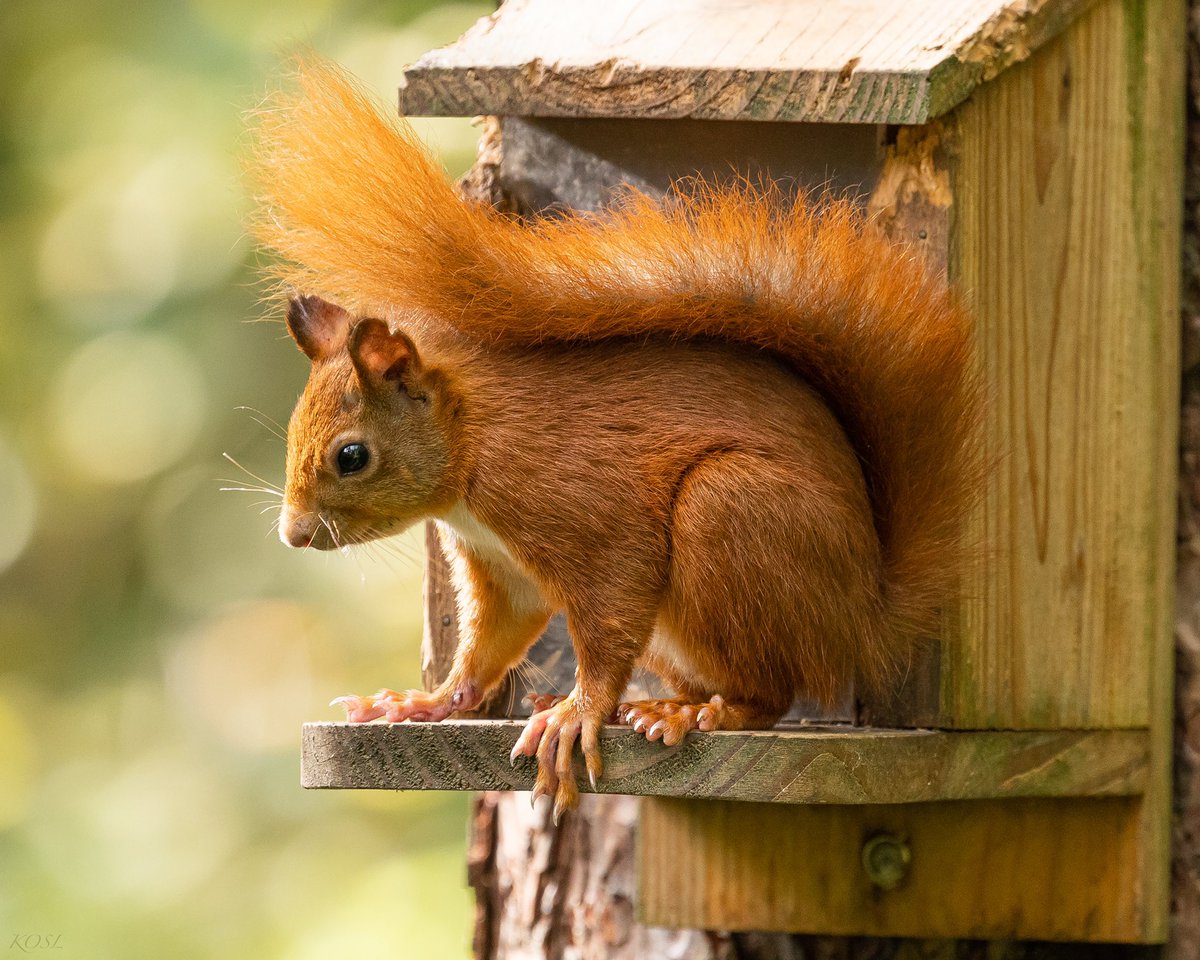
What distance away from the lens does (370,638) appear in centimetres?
375

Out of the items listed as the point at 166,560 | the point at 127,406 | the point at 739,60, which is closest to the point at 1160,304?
the point at 739,60

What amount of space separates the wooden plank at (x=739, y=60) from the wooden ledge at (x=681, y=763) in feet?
2.12

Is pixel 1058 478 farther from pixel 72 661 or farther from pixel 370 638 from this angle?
pixel 72 661

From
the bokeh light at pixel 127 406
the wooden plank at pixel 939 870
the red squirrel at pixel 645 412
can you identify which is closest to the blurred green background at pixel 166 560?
the bokeh light at pixel 127 406

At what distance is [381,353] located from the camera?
1.60 meters

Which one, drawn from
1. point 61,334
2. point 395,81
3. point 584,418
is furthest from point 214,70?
point 584,418

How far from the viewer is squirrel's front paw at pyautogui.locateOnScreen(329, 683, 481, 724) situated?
182 cm

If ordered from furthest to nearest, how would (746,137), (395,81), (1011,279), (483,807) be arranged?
1. (395,81)
2. (483,807)
3. (746,137)
4. (1011,279)

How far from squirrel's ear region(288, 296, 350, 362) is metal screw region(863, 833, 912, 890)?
886mm

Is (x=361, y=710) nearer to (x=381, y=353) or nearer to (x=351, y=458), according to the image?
(x=351, y=458)

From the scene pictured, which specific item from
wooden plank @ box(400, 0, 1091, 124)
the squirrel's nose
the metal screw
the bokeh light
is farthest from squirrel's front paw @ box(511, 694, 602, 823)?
the bokeh light

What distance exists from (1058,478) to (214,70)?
86.5 inches

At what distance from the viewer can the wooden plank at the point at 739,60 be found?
163 centimetres

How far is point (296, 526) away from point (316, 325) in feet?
0.80
